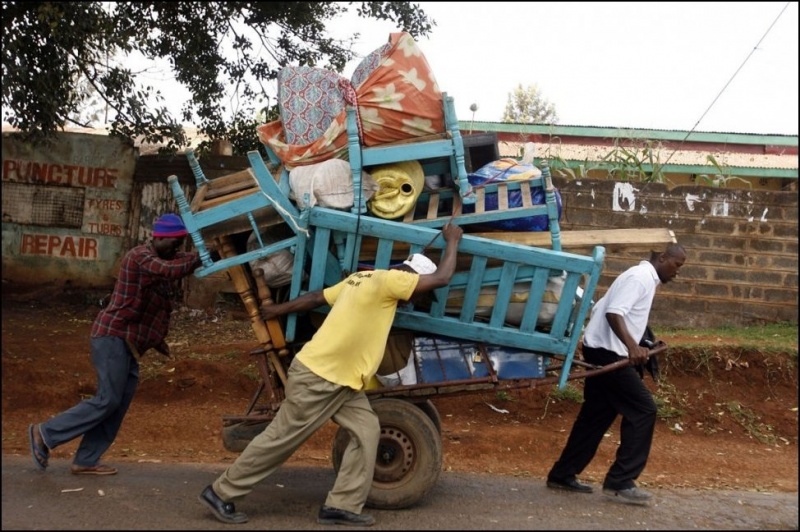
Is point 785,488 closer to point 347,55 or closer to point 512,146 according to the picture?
point 347,55

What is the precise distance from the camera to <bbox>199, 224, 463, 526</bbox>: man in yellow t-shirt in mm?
4426

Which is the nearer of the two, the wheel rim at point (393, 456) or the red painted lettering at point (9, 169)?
the wheel rim at point (393, 456)

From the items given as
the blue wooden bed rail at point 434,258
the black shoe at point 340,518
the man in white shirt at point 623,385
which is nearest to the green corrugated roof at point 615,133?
the man in white shirt at point 623,385

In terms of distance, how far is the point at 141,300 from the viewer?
5348mm

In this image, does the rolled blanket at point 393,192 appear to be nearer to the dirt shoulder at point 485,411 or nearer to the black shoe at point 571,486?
the dirt shoulder at point 485,411

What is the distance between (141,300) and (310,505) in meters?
1.66

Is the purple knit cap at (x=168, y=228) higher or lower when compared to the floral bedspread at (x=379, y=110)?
lower

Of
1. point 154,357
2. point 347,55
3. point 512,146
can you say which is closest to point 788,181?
point 512,146

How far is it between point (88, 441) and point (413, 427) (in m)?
2.15

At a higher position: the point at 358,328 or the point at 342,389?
the point at 358,328

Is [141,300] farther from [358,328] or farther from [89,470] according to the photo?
[358,328]

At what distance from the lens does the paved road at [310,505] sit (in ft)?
14.9

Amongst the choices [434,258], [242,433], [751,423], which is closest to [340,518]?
[242,433]

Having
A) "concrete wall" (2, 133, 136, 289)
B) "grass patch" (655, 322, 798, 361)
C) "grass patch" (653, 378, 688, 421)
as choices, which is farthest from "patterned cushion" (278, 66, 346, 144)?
"concrete wall" (2, 133, 136, 289)
